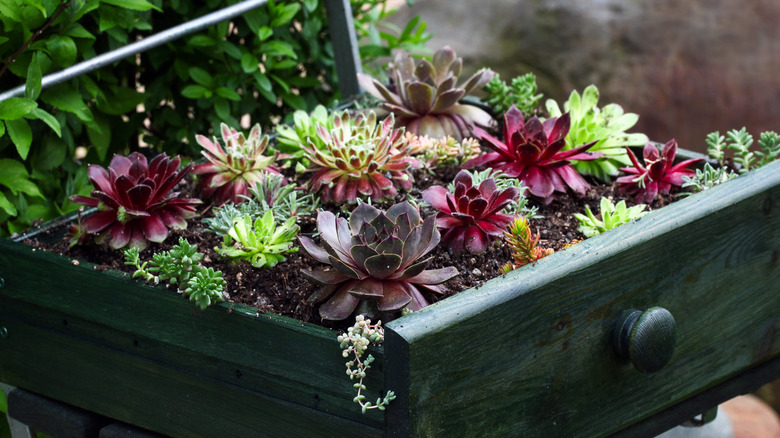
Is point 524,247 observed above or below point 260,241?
below

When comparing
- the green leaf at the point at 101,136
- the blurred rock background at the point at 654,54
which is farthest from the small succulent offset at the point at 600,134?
the blurred rock background at the point at 654,54

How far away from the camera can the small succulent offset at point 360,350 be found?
1.24m

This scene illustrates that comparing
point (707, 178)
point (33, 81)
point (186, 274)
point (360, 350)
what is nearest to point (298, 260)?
point (186, 274)

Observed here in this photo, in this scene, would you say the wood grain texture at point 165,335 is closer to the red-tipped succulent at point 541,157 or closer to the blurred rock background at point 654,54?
the red-tipped succulent at point 541,157

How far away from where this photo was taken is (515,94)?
2176 mm

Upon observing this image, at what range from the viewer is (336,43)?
7.55 feet

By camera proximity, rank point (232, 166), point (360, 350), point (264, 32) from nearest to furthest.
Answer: point (360, 350)
point (232, 166)
point (264, 32)

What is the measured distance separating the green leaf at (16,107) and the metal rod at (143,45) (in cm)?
5

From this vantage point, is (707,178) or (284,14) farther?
(284,14)

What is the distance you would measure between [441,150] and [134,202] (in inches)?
25.8

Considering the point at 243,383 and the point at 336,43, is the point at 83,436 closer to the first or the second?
the point at 243,383

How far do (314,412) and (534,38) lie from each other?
2.63 metres

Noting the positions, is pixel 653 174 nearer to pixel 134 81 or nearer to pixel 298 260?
pixel 298 260

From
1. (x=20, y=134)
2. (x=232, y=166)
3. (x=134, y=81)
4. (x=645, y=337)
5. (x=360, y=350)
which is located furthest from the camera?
(x=134, y=81)
